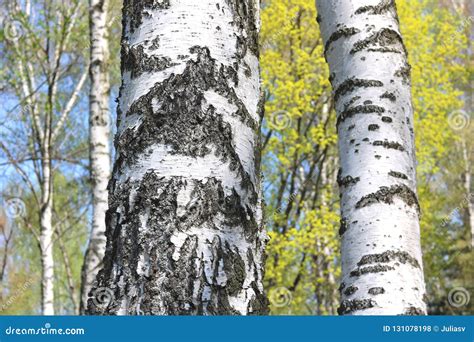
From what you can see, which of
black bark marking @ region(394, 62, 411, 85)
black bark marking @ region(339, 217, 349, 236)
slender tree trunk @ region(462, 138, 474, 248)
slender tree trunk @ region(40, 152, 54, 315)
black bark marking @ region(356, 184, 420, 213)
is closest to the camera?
black bark marking @ region(356, 184, 420, 213)

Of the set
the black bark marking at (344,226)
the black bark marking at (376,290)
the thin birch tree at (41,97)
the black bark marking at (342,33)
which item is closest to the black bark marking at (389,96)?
the black bark marking at (342,33)

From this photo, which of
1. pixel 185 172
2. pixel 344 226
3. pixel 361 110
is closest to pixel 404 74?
pixel 361 110

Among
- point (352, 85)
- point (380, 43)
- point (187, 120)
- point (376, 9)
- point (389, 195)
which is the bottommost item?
point (187, 120)

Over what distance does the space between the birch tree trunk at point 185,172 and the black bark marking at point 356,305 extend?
3.28 ft

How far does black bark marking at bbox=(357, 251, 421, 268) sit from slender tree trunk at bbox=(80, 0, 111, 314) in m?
4.73

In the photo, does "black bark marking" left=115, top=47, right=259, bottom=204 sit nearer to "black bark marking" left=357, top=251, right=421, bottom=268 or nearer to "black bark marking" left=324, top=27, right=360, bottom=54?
"black bark marking" left=357, top=251, right=421, bottom=268

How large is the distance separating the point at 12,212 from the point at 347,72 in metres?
14.0

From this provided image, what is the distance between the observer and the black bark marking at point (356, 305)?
244 centimetres

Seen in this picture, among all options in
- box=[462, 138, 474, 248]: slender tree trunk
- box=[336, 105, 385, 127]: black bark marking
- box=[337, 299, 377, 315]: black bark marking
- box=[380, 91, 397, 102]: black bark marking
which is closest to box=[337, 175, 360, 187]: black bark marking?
box=[336, 105, 385, 127]: black bark marking

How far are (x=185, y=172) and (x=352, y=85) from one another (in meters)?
1.50

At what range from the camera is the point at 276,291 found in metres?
11.0

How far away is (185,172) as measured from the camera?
1.48 metres

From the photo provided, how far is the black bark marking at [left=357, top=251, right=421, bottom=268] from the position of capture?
247 cm

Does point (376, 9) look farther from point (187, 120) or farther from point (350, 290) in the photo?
point (187, 120)
